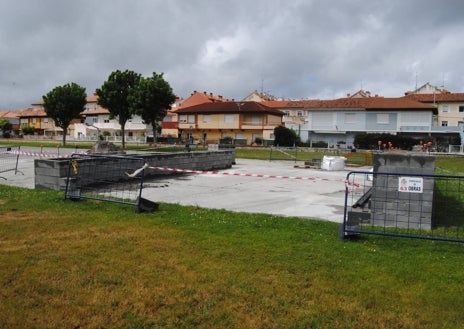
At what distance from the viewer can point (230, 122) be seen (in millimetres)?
68562

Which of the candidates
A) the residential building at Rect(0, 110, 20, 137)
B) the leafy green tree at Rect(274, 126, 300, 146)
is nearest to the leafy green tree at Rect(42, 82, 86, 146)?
the leafy green tree at Rect(274, 126, 300, 146)

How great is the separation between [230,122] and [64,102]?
26345 mm

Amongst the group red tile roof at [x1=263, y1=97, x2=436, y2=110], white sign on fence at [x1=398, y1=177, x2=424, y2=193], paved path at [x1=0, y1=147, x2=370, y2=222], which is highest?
red tile roof at [x1=263, y1=97, x2=436, y2=110]

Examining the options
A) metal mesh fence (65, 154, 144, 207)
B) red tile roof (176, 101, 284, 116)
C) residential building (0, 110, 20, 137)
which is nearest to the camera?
metal mesh fence (65, 154, 144, 207)

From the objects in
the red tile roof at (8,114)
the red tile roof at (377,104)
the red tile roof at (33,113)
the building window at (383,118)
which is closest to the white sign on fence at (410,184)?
the red tile roof at (377,104)

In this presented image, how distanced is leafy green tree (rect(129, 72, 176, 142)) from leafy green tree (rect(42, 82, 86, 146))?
9.99 m

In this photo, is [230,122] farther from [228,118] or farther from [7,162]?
Result: [7,162]

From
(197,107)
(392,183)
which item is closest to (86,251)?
(392,183)

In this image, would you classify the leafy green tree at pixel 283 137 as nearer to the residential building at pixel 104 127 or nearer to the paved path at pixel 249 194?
the residential building at pixel 104 127

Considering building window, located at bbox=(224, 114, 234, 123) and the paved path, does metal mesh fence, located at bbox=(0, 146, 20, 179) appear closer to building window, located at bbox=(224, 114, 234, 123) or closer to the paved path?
the paved path

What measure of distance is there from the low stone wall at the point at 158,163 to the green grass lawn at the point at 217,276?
4.01 metres

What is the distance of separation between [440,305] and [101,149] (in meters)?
23.2

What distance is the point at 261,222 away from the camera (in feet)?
24.6

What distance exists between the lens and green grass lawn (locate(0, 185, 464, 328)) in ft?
12.3
